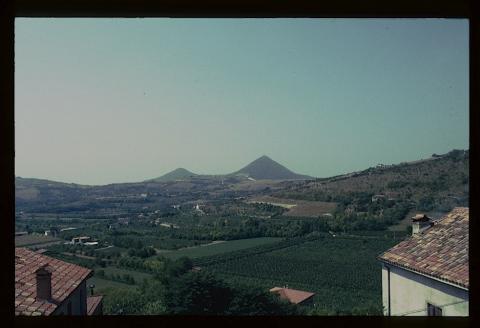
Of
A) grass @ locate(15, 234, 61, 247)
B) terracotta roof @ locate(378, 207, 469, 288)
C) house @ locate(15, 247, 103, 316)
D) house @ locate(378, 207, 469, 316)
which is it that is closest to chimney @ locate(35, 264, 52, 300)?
house @ locate(15, 247, 103, 316)

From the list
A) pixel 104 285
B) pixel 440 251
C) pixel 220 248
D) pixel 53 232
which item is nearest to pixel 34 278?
pixel 440 251

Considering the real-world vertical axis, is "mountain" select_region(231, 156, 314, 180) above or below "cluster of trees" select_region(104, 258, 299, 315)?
above

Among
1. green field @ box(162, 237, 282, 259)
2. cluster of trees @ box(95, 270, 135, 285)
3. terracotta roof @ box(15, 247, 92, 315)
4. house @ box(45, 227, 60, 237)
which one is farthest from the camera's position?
green field @ box(162, 237, 282, 259)

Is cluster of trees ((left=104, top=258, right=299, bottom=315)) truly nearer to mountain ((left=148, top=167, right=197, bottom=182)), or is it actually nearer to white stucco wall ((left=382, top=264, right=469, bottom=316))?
mountain ((left=148, top=167, right=197, bottom=182))

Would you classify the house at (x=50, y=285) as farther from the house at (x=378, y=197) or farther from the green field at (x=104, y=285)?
the house at (x=378, y=197)

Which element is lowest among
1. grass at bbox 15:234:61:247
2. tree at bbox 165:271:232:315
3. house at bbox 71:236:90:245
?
tree at bbox 165:271:232:315
